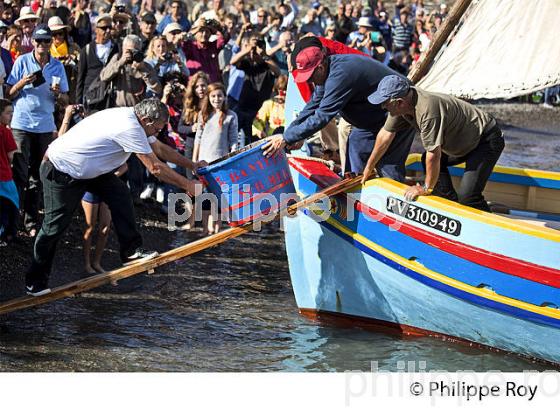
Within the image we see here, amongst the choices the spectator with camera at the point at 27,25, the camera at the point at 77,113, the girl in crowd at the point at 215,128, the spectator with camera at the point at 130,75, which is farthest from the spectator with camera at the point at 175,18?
the camera at the point at 77,113

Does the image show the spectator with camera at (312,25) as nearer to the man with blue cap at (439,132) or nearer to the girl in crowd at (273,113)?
the girl in crowd at (273,113)

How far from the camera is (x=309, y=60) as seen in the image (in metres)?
8.38

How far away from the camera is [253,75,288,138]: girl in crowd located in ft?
46.9

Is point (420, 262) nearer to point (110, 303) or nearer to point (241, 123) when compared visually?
point (110, 303)

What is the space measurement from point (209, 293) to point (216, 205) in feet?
5.91

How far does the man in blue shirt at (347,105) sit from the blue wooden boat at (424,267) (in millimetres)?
352

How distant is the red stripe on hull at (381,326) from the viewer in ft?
28.1

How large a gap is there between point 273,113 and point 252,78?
0.61 meters

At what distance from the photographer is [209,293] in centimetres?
1015

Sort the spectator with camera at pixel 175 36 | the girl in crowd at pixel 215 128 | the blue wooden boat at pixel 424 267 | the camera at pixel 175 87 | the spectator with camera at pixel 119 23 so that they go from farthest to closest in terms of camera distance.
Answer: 1. the spectator with camera at pixel 175 36
2. the spectator with camera at pixel 119 23
3. the camera at pixel 175 87
4. the girl in crowd at pixel 215 128
5. the blue wooden boat at pixel 424 267

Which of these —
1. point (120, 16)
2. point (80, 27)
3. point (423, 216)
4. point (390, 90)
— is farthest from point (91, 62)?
point (423, 216)

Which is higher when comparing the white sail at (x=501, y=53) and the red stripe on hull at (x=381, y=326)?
the white sail at (x=501, y=53)
